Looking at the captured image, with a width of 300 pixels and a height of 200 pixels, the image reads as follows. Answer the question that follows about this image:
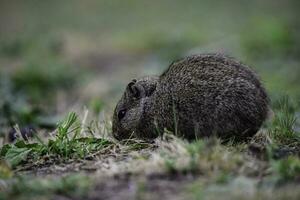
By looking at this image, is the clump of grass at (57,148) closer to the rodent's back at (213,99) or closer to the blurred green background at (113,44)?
the rodent's back at (213,99)

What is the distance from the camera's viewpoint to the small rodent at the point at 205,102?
6.46m

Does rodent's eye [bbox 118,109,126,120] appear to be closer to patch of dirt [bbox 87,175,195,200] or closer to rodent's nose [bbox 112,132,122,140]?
rodent's nose [bbox 112,132,122,140]

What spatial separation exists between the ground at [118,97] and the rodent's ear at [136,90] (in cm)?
58

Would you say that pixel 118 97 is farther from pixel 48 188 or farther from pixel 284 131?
pixel 48 188

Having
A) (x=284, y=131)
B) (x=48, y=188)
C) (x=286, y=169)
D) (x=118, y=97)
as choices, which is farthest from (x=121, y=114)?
(x=118, y=97)

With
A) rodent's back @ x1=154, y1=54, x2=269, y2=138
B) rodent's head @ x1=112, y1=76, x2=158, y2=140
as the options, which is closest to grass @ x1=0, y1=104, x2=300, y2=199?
rodent's back @ x1=154, y1=54, x2=269, y2=138

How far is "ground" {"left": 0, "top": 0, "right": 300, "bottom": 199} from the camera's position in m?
5.00

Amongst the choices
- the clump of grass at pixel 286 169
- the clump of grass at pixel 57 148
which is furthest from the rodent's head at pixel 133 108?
the clump of grass at pixel 286 169

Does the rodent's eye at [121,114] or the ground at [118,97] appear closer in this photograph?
the ground at [118,97]

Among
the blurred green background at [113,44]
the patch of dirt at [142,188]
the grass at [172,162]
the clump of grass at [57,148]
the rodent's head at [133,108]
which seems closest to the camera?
the patch of dirt at [142,188]

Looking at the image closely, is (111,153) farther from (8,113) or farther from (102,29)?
(102,29)

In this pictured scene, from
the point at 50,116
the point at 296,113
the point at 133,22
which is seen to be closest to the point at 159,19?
the point at 133,22

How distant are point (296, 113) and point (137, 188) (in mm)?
3481

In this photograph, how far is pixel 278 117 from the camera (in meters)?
6.91
